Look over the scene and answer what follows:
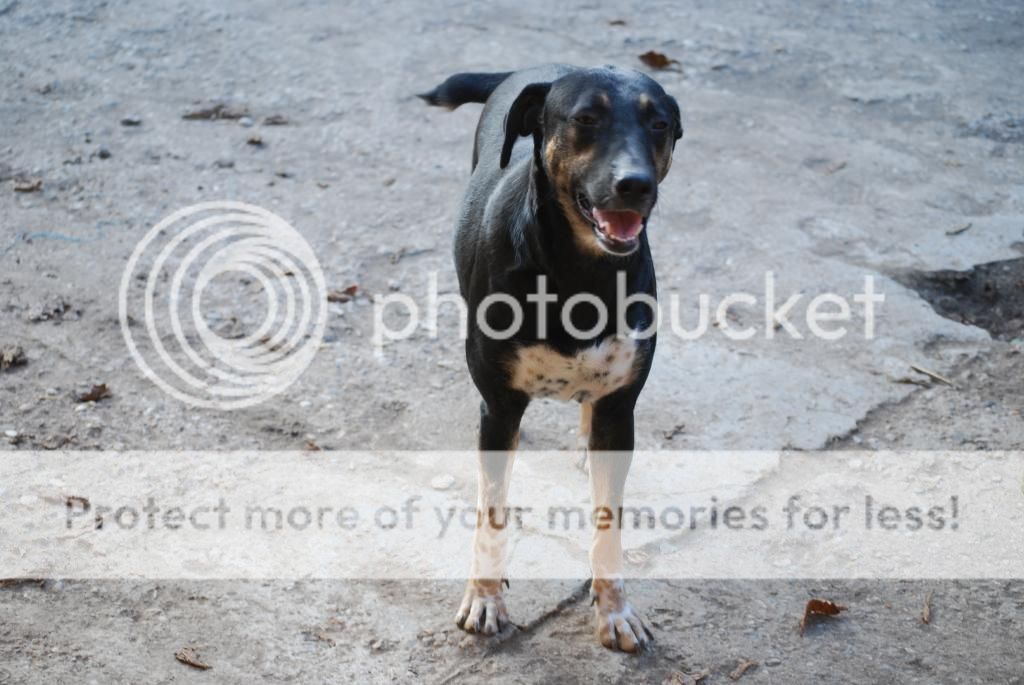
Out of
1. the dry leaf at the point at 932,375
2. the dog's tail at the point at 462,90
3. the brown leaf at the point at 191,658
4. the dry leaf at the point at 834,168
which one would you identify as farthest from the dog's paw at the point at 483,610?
the dry leaf at the point at 834,168

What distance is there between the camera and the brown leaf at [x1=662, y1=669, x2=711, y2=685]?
3020 millimetres

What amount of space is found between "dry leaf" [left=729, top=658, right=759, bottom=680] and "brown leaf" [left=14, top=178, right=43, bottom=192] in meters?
4.15

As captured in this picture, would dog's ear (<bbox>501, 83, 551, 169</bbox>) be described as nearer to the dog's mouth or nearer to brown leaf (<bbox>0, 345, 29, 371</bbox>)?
the dog's mouth

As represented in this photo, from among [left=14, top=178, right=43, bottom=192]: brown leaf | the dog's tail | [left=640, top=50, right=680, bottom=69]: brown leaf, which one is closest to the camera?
the dog's tail

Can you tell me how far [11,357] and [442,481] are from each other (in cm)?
172

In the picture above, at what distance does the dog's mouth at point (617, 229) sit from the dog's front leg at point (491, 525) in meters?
0.60

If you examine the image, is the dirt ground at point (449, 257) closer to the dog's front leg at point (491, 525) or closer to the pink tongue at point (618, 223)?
the dog's front leg at point (491, 525)

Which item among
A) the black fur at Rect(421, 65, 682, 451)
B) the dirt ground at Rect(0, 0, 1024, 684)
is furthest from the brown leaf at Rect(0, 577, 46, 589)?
the black fur at Rect(421, 65, 682, 451)

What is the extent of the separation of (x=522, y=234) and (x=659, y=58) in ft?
15.7

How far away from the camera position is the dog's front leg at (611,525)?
3098 millimetres

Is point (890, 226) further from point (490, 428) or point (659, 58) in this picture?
point (490, 428)

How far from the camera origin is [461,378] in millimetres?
4441

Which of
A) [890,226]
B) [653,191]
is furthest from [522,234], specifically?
[890,226]

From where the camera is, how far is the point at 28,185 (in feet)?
17.9
